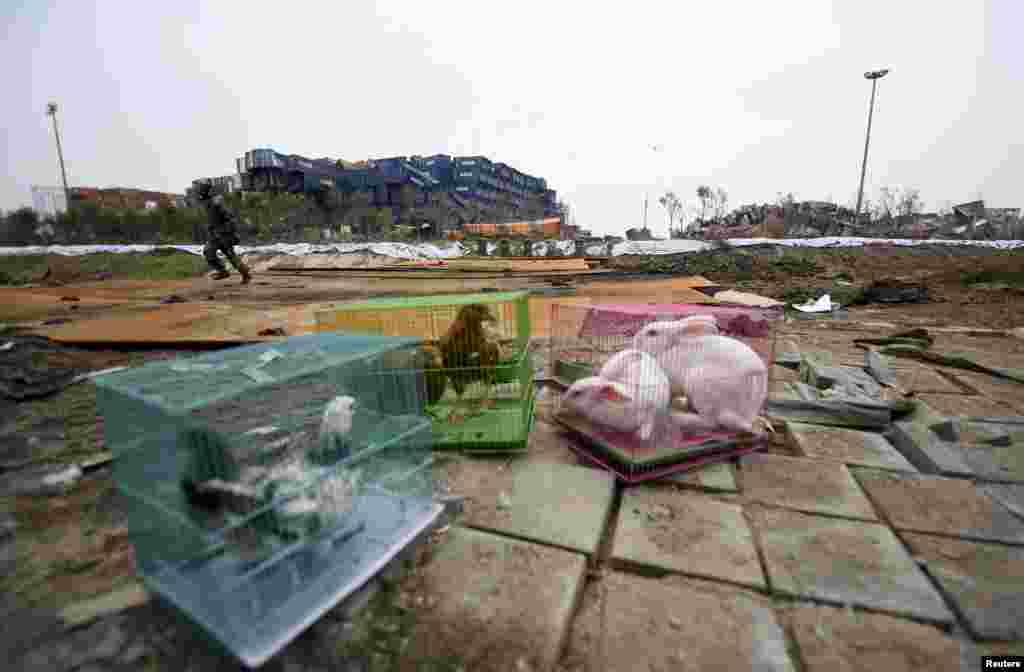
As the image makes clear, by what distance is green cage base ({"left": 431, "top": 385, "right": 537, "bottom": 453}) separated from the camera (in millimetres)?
2754

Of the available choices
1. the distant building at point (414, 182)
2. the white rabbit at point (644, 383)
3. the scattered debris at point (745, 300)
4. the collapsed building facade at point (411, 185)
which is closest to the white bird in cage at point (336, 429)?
the white rabbit at point (644, 383)

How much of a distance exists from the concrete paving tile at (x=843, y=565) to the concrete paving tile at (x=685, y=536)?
9 centimetres

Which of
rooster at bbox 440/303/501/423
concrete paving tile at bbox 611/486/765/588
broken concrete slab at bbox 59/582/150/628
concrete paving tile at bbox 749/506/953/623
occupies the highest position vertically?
rooster at bbox 440/303/501/423

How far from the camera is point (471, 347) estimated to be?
114 inches

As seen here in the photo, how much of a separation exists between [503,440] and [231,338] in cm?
386

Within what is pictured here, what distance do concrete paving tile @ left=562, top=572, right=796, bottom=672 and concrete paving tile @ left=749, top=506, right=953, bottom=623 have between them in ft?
0.81

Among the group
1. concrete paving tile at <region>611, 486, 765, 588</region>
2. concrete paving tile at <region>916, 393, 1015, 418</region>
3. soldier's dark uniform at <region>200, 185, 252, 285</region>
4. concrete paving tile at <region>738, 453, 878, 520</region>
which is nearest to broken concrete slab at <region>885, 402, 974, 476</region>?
concrete paving tile at <region>916, 393, 1015, 418</region>

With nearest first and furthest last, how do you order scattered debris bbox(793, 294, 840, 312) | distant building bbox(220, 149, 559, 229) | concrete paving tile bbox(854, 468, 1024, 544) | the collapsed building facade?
concrete paving tile bbox(854, 468, 1024, 544)
scattered debris bbox(793, 294, 840, 312)
the collapsed building facade
distant building bbox(220, 149, 559, 229)

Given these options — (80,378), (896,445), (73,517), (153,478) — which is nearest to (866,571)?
(896,445)

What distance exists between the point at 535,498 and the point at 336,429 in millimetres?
1053

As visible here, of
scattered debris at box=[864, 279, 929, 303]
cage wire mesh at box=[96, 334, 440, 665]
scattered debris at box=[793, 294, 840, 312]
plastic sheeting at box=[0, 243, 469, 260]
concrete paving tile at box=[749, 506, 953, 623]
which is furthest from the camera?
plastic sheeting at box=[0, 243, 469, 260]

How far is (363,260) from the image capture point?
1891cm

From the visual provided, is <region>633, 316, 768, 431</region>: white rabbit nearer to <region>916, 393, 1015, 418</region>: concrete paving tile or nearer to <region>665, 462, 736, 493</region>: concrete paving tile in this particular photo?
<region>665, 462, 736, 493</region>: concrete paving tile

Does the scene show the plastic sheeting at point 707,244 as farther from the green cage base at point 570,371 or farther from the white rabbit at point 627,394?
the white rabbit at point 627,394
